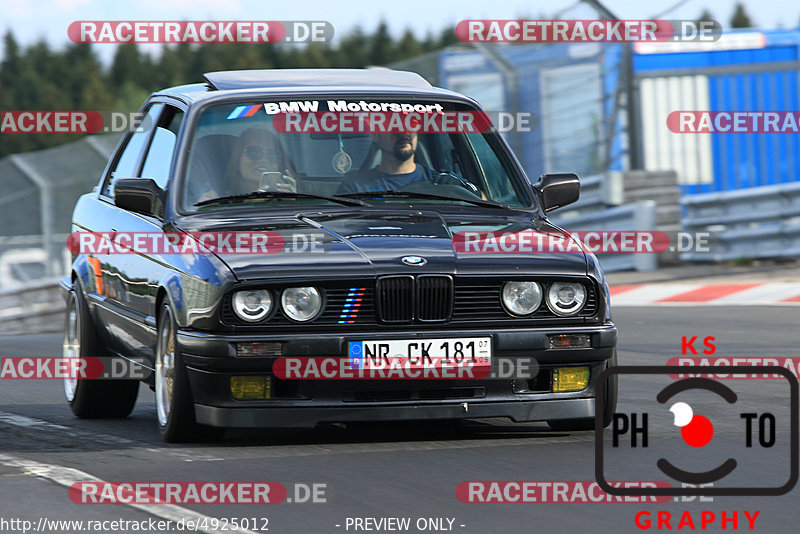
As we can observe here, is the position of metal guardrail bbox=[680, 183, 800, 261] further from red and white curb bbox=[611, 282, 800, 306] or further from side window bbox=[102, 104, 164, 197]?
side window bbox=[102, 104, 164, 197]

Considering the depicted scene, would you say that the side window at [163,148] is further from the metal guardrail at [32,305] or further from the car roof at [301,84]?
the metal guardrail at [32,305]

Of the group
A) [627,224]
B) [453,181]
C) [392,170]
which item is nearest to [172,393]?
[392,170]

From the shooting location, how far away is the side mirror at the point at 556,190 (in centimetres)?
820

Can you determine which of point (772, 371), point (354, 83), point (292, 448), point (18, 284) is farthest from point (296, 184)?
point (18, 284)

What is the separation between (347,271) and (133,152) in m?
2.79

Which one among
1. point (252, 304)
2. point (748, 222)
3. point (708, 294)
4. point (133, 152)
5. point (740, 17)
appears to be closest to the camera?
point (252, 304)

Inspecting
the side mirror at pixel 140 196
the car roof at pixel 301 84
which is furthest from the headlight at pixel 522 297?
the side mirror at pixel 140 196

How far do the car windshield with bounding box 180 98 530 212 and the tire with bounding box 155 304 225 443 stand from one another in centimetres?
70

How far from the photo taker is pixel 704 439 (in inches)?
290

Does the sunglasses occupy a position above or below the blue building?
below

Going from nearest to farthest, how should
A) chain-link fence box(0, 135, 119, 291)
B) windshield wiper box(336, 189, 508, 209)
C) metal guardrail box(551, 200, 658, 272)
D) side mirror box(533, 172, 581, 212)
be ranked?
windshield wiper box(336, 189, 508, 209) < side mirror box(533, 172, 581, 212) < chain-link fence box(0, 135, 119, 291) < metal guardrail box(551, 200, 658, 272)

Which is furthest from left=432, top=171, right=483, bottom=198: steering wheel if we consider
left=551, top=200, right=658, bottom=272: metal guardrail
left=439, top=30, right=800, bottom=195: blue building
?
left=439, top=30, right=800, bottom=195: blue building

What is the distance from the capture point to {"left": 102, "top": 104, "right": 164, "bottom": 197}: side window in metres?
8.93

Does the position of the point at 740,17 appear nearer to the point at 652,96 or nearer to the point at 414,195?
the point at 652,96
